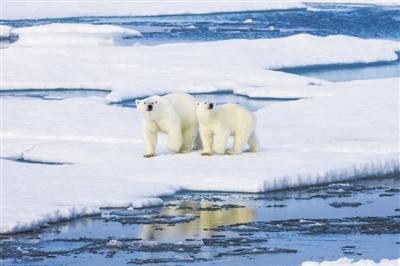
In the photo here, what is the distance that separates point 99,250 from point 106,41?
17471 mm

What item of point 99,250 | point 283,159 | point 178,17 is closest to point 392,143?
point 283,159

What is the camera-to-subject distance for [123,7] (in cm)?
3441

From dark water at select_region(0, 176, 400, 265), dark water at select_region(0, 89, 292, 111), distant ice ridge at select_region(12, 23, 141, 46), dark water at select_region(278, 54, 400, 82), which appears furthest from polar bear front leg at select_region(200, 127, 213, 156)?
distant ice ridge at select_region(12, 23, 141, 46)

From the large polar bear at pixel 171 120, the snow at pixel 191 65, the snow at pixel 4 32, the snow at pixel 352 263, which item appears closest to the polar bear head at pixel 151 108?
the large polar bear at pixel 171 120

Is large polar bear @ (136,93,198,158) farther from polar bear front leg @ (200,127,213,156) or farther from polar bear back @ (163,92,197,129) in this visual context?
polar bear front leg @ (200,127,213,156)

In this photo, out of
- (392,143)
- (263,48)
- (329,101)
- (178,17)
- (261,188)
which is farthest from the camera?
(178,17)

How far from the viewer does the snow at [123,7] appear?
105 feet

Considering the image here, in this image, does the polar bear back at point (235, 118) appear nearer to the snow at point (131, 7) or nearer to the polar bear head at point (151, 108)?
the polar bear head at point (151, 108)

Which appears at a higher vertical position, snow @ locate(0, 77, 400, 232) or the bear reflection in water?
snow @ locate(0, 77, 400, 232)

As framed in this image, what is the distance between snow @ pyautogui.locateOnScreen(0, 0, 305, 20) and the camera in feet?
105

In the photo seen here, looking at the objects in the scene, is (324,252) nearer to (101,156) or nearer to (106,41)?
(101,156)

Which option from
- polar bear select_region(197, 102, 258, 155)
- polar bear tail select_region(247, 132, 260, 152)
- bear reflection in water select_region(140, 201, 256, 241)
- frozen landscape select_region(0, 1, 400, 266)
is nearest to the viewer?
frozen landscape select_region(0, 1, 400, 266)

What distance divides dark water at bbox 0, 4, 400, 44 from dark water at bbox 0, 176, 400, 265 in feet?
52.2

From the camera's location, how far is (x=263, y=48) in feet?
73.2
